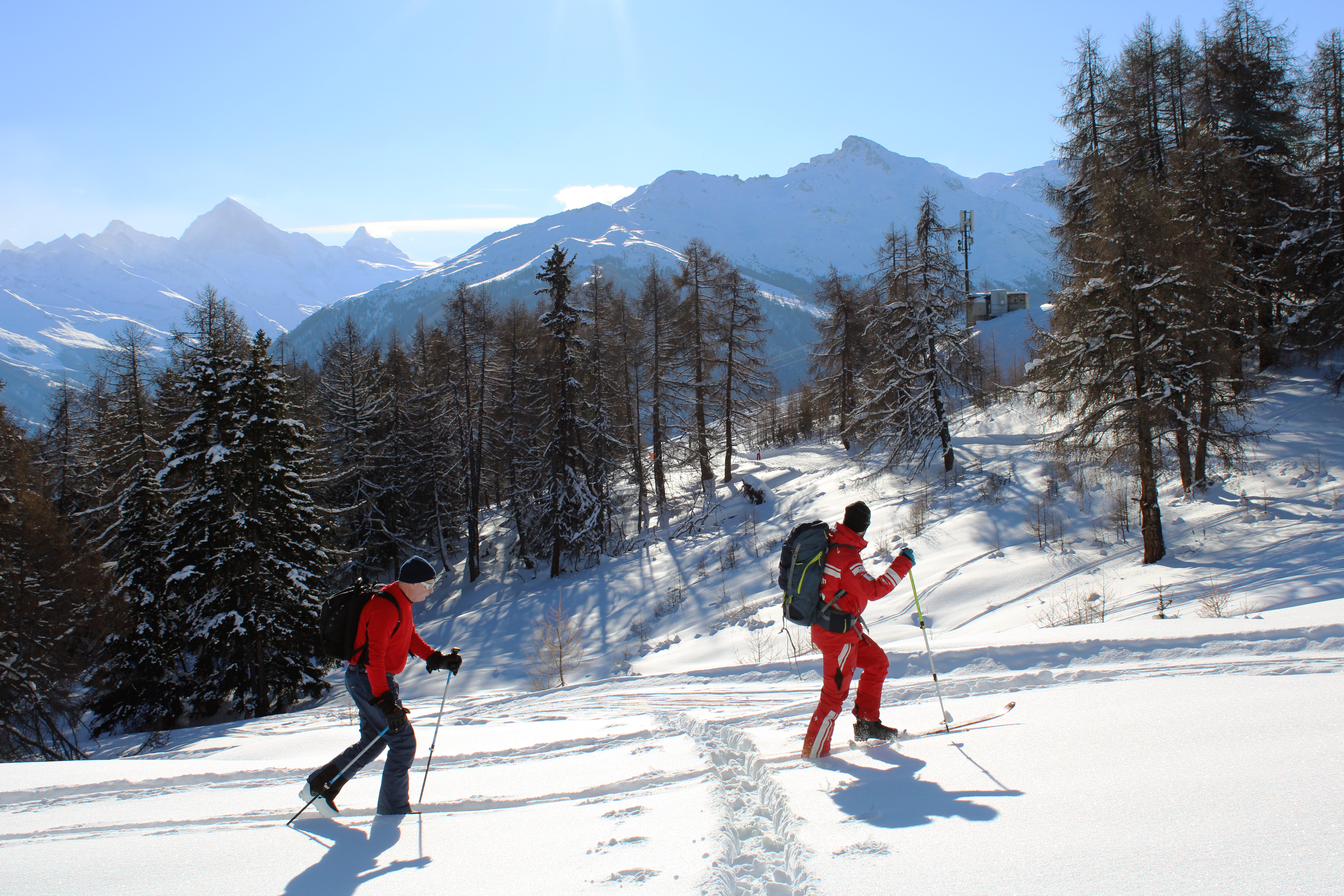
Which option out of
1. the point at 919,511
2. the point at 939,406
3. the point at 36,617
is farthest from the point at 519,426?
the point at 919,511

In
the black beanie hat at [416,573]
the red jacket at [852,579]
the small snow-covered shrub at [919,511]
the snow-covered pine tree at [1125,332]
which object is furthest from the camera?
the small snow-covered shrub at [919,511]

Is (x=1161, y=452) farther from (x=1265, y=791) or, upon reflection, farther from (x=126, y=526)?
(x=126, y=526)

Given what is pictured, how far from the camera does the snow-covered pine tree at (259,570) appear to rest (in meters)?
18.0

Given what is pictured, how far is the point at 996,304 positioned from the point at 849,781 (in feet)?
174

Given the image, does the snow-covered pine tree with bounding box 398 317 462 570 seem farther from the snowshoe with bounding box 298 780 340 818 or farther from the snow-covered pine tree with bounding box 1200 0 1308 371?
the snow-covered pine tree with bounding box 1200 0 1308 371

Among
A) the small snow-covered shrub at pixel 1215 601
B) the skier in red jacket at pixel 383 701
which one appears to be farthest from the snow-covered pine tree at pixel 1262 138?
the skier in red jacket at pixel 383 701

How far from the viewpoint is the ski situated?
5.57 m

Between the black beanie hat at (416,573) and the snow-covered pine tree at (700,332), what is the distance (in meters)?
26.3

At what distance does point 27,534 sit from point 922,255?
2736 cm

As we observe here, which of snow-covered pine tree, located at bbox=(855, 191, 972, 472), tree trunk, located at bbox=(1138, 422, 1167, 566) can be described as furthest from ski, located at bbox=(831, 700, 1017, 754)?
snow-covered pine tree, located at bbox=(855, 191, 972, 472)

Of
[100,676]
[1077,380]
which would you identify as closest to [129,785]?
[1077,380]

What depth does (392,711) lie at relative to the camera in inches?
191

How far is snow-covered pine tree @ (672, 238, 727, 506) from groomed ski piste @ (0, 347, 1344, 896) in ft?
63.7

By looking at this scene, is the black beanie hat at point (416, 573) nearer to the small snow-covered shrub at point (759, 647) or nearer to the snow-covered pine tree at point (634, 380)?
the small snow-covered shrub at point (759, 647)
